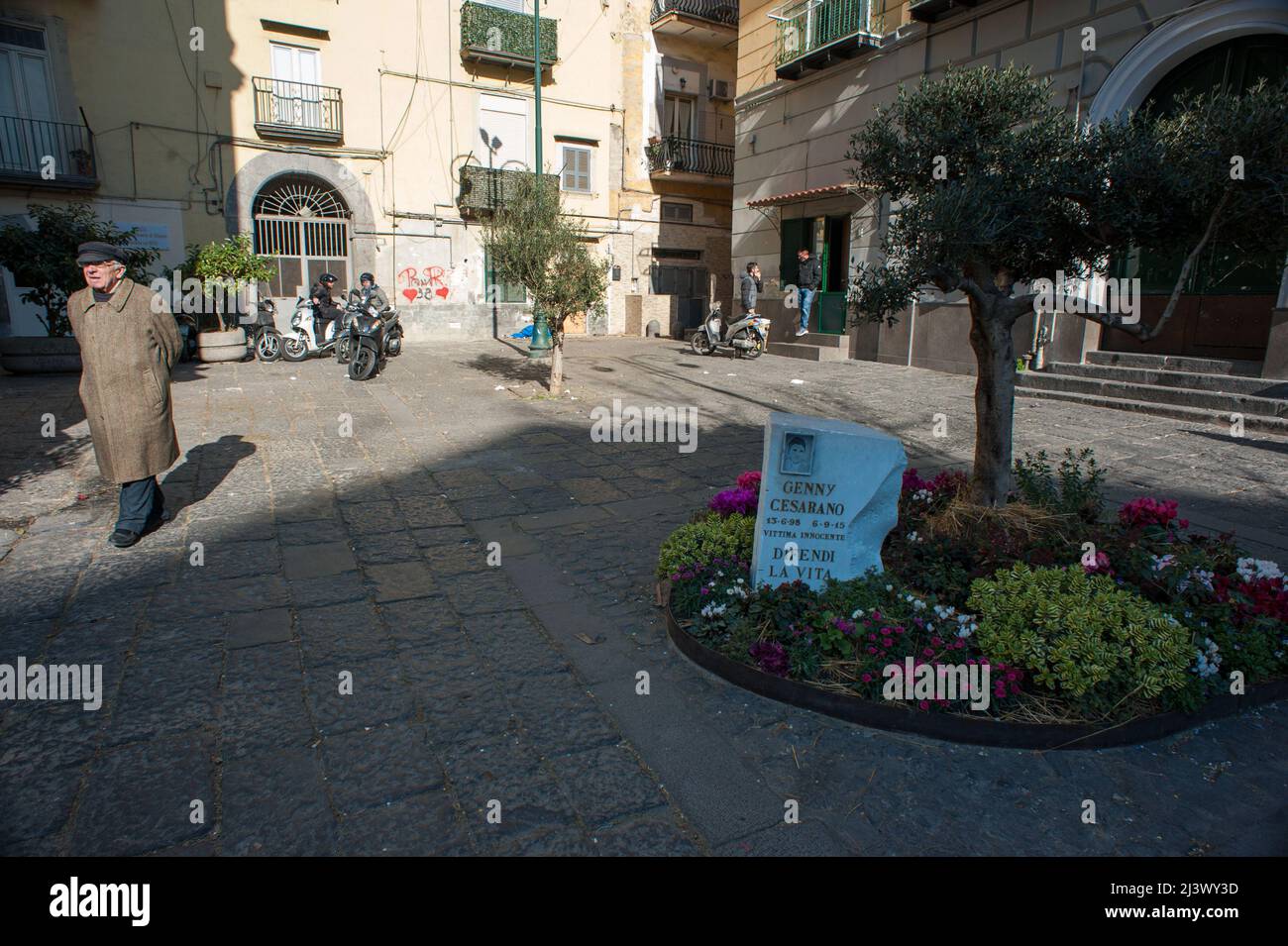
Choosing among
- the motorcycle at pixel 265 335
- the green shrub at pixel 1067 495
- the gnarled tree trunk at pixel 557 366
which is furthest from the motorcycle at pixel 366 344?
the green shrub at pixel 1067 495

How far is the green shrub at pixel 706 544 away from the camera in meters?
4.19

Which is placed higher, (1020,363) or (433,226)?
(433,226)

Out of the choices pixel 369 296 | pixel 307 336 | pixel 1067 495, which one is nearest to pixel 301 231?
pixel 307 336

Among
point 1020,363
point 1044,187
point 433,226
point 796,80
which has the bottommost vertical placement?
point 1020,363

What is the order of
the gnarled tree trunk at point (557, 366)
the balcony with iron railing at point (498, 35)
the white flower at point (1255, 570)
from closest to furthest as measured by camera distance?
the white flower at point (1255, 570), the gnarled tree trunk at point (557, 366), the balcony with iron railing at point (498, 35)

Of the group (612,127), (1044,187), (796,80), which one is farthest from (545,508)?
(612,127)

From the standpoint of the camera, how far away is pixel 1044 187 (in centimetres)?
441

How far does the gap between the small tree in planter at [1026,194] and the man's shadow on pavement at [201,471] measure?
5.16 m

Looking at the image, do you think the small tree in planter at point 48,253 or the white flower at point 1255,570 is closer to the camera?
the white flower at point 1255,570

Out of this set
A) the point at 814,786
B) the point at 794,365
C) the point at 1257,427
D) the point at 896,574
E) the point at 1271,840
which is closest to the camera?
the point at 1271,840

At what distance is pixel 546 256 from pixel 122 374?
18.6 ft

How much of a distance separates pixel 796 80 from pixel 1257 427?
11.8 metres

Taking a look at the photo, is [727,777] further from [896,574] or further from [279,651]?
[279,651]

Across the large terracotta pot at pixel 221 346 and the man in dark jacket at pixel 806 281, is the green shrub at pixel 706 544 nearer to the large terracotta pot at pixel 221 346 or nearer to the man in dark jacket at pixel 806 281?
the large terracotta pot at pixel 221 346
